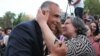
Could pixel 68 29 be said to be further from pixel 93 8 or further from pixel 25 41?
pixel 93 8

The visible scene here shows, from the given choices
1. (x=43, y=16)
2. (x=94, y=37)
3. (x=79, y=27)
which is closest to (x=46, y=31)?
(x=43, y=16)

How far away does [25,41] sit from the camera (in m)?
3.39

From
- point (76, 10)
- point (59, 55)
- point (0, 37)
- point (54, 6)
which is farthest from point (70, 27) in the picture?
point (0, 37)

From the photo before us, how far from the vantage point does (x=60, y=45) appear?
340 centimetres

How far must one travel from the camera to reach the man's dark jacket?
11.0 feet

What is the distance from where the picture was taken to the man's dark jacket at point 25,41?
3.36 m

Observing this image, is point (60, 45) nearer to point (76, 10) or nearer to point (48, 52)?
point (48, 52)

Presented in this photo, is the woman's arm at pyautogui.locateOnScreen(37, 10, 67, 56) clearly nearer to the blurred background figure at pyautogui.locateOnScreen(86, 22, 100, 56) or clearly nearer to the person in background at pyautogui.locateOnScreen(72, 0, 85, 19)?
the blurred background figure at pyautogui.locateOnScreen(86, 22, 100, 56)

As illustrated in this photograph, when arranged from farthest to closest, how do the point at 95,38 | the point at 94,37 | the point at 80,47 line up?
1. the point at 94,37
2. the point at 95,38
3. the point at 80,47

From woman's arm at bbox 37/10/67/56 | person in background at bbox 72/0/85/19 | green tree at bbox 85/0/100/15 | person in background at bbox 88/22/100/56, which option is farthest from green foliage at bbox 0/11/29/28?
woman's arm at bbox 37/10/67/56

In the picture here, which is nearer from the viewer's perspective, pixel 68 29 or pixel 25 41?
pixel 25 41

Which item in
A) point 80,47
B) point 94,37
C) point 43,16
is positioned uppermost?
point 43,16

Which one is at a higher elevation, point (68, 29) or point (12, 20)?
point (68, 29)

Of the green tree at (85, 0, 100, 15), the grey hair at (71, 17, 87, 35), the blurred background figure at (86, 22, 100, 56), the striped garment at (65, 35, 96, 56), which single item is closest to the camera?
the striped garment at (65, 35, 96, 56)
